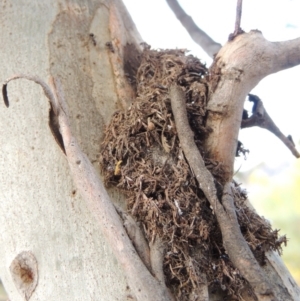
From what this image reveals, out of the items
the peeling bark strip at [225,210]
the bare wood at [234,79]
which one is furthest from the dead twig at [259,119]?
the peeling bark strip at [225,210]

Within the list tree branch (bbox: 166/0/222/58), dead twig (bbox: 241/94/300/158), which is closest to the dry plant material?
dead twig (bbox: 241/94/300/158)

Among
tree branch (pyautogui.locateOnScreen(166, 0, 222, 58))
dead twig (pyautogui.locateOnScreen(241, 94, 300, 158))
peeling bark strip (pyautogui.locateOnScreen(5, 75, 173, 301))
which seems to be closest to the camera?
peeling bark strip (pyautogui.locateOnScreen(5, 75, 173, 301))

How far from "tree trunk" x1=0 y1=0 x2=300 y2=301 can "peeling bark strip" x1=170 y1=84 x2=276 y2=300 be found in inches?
2.8

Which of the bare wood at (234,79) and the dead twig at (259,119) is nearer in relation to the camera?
the bare wood at (234,79)

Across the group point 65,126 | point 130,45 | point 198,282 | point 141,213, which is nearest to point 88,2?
point 130,45

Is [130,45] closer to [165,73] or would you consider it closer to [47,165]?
[165,73]

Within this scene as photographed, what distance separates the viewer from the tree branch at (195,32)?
1.67 metres

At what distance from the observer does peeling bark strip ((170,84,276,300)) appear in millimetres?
728

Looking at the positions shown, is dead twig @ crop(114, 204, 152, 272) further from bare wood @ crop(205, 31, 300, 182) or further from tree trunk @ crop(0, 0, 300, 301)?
bare wood @ crop(205, 31, 300, 182)

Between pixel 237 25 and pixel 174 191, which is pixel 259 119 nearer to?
pixel 237 25

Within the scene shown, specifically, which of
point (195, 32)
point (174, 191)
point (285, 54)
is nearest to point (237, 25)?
point (285, 54)

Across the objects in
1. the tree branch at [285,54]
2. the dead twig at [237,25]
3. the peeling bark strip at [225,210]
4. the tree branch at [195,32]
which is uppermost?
the tree branch at [195,32]

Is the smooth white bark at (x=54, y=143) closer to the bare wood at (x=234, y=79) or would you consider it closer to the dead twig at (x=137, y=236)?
the dead twig at (x=137, y=236)

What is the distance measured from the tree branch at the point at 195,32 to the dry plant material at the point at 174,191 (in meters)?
0.67
